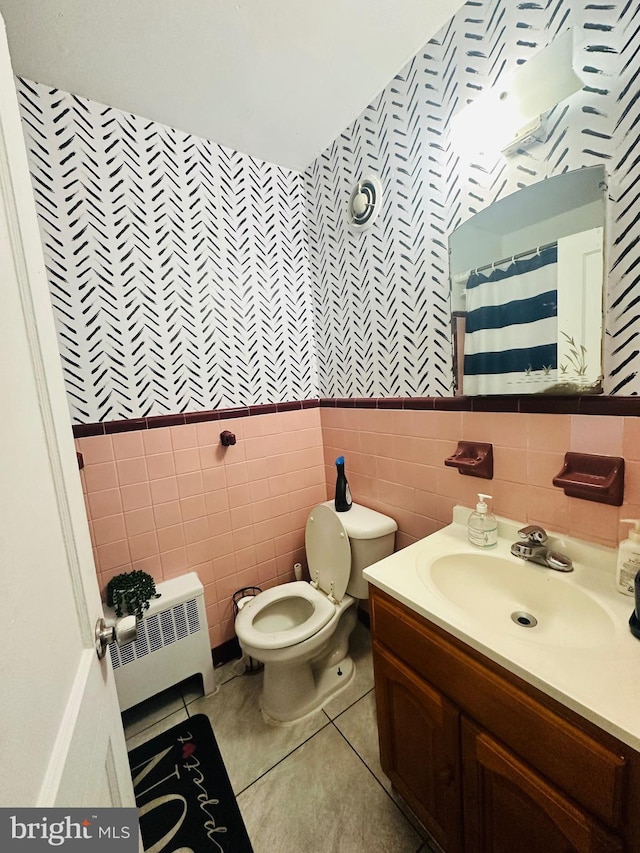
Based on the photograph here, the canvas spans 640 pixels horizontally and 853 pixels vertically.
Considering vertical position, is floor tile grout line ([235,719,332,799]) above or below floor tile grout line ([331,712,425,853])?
below

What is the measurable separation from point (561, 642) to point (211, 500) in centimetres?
134

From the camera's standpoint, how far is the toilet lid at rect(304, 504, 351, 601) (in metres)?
1.43

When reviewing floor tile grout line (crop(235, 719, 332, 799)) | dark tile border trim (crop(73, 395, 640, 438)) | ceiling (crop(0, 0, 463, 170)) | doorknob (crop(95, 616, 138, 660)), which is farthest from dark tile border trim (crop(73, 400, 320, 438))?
floor tile grout line (crop(235, 719, 332, 799))

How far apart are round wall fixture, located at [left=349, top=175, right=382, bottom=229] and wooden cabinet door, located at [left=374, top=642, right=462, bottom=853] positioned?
5.19ft

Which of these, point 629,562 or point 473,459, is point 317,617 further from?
point 629,562

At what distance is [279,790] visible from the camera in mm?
1104

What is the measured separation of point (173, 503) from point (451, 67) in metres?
1.87

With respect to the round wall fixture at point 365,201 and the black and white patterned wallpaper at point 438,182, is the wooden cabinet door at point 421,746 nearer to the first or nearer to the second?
the black and white patterned wallpaper at point 438,182

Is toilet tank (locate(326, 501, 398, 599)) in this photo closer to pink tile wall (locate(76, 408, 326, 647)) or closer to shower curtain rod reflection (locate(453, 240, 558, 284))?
pink tile wall (locate(76, 408, 326, 647))

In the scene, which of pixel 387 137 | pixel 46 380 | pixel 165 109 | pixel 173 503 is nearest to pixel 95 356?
pixel 173 503

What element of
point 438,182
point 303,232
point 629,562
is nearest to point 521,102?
point 438,182

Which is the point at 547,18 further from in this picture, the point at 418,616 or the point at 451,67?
the point at 418,616

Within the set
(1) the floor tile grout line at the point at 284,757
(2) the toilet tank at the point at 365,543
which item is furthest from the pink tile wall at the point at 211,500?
(1) the floor tile grout line at the point at 284,757

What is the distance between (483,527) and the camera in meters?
1.04
